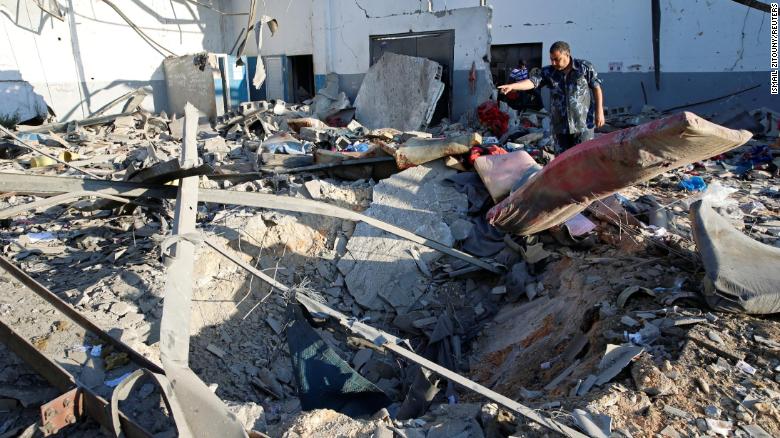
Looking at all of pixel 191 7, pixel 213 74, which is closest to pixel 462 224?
pixel 213 74

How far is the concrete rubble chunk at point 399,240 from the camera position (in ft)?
16.0

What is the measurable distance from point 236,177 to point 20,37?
915 centimetres

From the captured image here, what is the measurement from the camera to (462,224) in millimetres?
5270

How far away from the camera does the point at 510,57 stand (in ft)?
40.0

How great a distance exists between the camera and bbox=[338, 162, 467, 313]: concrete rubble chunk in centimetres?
489

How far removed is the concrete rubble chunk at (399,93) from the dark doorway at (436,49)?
47cm

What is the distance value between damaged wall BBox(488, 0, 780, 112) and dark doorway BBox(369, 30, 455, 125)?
1.84 m

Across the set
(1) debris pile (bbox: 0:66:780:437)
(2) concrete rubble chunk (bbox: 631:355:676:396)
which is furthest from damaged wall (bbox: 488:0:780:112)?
(2) concrete rubble chunk (bbox: 631:355:676:396)

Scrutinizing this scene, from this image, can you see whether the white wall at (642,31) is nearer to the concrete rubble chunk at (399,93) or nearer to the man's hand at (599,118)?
the concrete rubble chunk at (399,93)

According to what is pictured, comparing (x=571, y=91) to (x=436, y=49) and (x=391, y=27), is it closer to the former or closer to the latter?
(x=436, y=49)

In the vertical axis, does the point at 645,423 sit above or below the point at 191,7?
below

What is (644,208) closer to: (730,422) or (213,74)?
(730,422)

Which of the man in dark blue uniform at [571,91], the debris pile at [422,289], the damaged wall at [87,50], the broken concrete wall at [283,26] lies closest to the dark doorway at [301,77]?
the broken concrete wall at [283,26]

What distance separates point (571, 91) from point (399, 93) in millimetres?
6287
